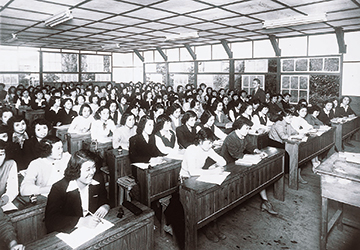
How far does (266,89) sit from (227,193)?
7927 millimetres

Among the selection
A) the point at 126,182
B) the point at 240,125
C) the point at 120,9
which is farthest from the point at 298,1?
the point at 126,182

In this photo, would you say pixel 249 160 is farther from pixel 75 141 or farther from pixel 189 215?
pixel 75 141

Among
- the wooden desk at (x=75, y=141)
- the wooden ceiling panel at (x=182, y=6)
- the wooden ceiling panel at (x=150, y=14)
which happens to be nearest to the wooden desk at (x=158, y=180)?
the wooden desk at (x=75, y=141)

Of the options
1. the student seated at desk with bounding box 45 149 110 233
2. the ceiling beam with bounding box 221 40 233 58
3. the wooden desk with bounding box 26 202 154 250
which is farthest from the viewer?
the ceiling beam with bounding box 221 40 233 58

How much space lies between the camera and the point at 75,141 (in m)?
4.95

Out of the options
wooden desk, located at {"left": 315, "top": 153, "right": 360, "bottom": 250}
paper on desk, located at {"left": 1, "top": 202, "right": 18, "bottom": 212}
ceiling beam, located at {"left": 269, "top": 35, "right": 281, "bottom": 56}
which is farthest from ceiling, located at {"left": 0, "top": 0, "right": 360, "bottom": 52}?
paper on desk, located at {"left": 1, "top": 202, "right": 18, "bottom": 212}

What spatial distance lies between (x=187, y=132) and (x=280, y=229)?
7.39ft

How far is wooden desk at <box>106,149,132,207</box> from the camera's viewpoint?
12.7 feet

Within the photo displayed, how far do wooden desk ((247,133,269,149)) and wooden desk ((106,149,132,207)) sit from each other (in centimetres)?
266

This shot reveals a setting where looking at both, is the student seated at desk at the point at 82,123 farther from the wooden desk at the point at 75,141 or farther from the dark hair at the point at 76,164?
the dark hair at the point at 76,164

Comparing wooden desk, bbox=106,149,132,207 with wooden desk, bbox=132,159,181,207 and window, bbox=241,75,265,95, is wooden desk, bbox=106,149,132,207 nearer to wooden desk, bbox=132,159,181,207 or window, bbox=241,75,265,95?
wooden desk, bbox=132,159,181,207

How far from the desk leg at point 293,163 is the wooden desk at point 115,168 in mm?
2723

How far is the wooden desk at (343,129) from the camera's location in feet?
21.6

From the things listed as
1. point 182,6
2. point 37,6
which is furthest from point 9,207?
point 182,6
